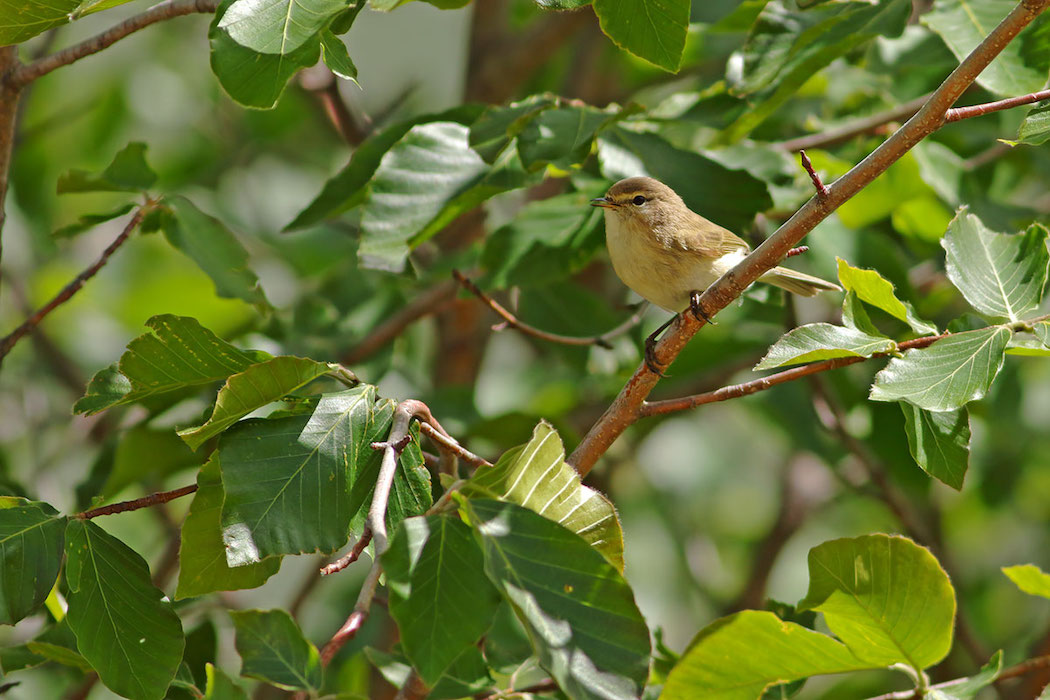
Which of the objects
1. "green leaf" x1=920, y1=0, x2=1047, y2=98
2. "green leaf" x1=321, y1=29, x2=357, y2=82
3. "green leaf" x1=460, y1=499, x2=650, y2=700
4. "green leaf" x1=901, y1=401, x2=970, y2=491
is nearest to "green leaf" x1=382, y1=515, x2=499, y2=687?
"green leaf" x1=460, y1=499, x2=650, y2=700

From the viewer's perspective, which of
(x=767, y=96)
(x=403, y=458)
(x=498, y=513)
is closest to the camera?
(x=498, y=513)

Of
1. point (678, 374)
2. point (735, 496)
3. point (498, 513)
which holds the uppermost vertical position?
point (498, 513)

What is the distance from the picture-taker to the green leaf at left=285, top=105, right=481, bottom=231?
2592 millimetres

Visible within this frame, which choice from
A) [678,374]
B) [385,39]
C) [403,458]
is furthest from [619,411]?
[385,39]

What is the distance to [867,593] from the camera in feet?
5.64

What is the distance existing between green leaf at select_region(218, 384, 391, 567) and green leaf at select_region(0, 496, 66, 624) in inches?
12.9

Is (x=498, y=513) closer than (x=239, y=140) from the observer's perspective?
Yes

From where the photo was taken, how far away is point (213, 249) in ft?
7.78

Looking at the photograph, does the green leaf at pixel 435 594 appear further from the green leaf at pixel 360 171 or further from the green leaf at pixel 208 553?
the green leaf at pixel 360 171

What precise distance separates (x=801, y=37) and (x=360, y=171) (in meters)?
1.09

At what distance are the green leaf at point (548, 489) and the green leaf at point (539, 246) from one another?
1253 mm

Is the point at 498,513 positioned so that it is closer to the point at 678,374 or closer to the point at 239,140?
the point at 678,374

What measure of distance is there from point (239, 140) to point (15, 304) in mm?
1345

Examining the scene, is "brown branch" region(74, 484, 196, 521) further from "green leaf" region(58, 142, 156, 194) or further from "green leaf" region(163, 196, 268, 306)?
"green leaf" region(58, 142, 156, 194)
